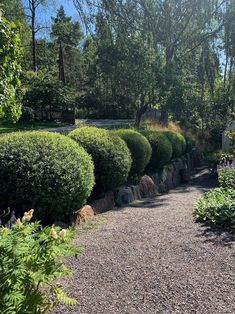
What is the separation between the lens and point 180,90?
1587 cm

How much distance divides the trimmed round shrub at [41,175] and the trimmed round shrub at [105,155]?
1.30m

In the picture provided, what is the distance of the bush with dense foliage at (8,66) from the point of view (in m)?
2.66

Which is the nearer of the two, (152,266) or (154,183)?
(152,266)

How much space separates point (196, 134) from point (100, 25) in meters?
6.33

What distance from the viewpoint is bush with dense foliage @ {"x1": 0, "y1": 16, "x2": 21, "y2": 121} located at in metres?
2.66

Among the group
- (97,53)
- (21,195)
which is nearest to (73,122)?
(97,53)

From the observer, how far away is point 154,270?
350cm

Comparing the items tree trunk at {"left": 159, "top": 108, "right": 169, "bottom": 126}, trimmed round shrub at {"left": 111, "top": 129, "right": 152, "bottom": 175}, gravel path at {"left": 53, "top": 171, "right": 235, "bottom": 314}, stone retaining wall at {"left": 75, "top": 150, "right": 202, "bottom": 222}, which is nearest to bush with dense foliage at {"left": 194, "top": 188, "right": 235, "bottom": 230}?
gravel path at {"left": 53, "top": 171, "right": 235, "bottom": 314}

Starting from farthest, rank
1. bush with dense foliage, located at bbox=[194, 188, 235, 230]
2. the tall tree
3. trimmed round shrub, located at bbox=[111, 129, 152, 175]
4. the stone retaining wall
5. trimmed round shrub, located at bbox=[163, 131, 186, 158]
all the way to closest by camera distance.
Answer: the tall tree
trimmed round shrub, located at bbox=[163, 131, 186, 158]
trimmed round shrub, located at bbox=[111, 129, 152, 175]
the stone retaining wall
bush with dense foliage, located at bbox=[194, 188, 235, 230]

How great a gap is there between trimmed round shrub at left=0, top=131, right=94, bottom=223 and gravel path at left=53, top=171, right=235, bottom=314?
524mm

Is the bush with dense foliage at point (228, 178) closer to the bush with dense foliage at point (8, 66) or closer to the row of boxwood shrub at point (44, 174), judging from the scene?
the row of boxwood shrub at point (44, 174)

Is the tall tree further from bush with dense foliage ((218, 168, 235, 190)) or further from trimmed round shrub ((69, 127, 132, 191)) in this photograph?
trimmed round shrub ((69, 127, 132, 191))

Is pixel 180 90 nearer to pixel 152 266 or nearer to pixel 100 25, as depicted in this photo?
pixel 100 25

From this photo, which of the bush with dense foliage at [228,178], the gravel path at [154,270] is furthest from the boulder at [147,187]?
the gravel path at [154,270]
